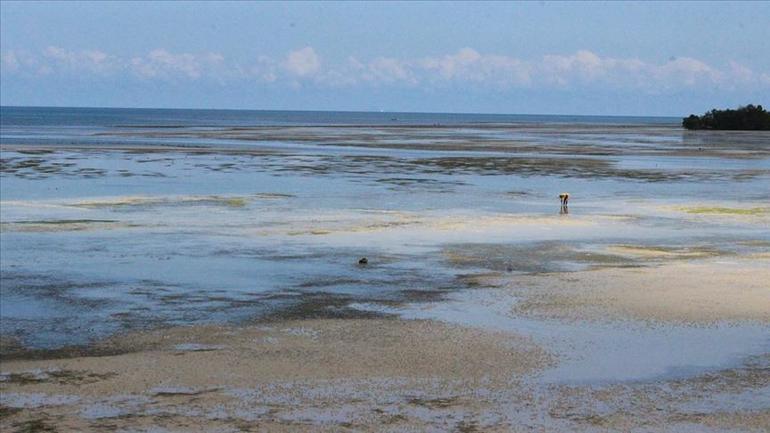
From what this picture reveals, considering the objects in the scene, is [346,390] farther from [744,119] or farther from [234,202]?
[744,119]

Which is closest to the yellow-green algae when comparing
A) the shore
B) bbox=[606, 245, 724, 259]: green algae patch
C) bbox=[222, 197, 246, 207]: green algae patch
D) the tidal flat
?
the tidal flat

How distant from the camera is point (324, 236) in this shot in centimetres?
2336

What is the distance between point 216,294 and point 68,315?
2.27 metres

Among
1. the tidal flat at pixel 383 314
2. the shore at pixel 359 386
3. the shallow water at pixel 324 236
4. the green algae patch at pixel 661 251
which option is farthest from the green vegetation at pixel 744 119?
the shore at pixel 359 386

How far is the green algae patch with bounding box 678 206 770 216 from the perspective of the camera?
28797 mm

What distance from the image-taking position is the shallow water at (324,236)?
14945 millimetres

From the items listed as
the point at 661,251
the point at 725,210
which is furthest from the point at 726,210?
the point at 661,251

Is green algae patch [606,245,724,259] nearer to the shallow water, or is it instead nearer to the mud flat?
the shallow water

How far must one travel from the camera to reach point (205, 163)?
51.9 meters

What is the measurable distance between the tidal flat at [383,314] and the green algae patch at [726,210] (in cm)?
11

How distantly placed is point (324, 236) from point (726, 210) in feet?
37.4

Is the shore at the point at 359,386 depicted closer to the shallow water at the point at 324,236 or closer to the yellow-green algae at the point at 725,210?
the shallow water at the point at 324,236

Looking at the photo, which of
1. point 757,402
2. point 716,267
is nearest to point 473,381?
point 757,402

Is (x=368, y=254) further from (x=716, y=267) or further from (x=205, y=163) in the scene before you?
(x=205, y=163)
